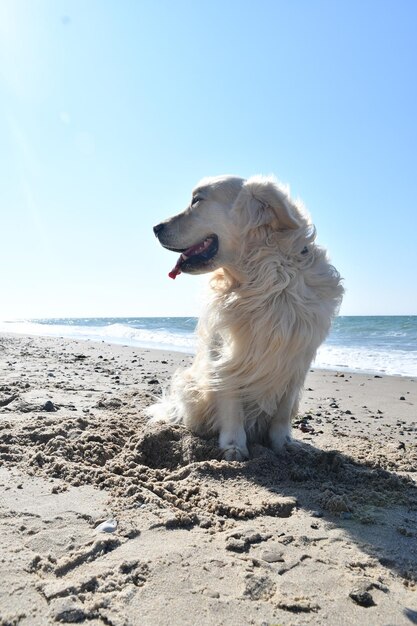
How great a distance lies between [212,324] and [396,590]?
2016mm

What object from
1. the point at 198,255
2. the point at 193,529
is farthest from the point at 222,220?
the point at 193,529

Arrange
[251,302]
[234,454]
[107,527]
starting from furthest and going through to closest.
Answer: [251,302]
[234,454]
[107,527]

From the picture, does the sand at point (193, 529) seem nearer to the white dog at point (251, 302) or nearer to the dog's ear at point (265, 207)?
the white dog at point (251, 302)

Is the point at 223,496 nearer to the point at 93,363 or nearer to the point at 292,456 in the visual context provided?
the point at 292,456

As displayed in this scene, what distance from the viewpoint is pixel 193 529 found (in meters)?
1.96

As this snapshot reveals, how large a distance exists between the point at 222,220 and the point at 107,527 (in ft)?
6.82

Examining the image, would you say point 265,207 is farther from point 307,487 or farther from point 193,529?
point 193,529

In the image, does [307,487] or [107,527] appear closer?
[107,527]

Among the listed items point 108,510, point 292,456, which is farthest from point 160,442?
point 108,510

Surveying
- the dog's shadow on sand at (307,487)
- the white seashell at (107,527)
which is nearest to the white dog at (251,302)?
the dog's shadow on sand at (307,487)

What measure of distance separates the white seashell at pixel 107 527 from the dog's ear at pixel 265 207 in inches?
78.5

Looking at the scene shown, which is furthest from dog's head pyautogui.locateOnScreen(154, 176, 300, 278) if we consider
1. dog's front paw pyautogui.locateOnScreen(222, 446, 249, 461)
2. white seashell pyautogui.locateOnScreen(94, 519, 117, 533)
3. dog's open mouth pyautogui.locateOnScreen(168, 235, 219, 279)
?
white seashell pyautogui.locateOnScreen(94, 519, 117, 533)

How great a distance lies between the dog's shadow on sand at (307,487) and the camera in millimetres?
1983

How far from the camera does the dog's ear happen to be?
3.17 m
